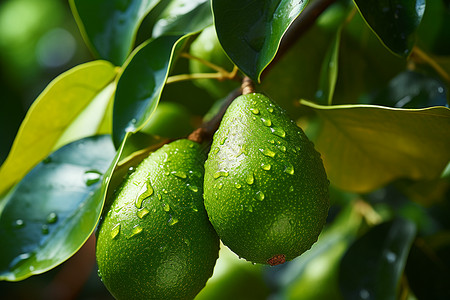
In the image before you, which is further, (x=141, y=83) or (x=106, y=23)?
(x=106, y=23)

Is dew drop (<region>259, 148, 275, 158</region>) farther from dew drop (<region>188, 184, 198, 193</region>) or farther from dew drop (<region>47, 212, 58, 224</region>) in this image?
dew drop (<region>47, 212, 58, 224</region>)

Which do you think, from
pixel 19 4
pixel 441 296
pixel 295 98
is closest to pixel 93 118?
pixel 295 98

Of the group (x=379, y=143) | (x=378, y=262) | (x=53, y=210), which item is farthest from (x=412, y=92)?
(x=53, y=210)

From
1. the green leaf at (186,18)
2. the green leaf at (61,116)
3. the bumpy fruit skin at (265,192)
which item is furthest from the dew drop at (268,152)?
the green leaf at (61,116)

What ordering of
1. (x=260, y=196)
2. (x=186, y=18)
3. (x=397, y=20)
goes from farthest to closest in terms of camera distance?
(x=186, y=18)
(x=397, y=20)
(x=260, y=196)

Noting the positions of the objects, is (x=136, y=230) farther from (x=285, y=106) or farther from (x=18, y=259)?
(x=285, y=106)

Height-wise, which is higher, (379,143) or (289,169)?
(289,169)
